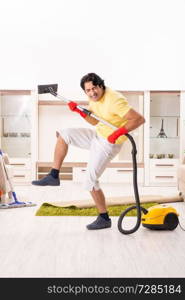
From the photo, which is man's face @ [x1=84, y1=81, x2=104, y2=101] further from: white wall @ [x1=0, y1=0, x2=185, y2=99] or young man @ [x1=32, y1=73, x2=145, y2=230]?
white wall @ [x1=0, y1=0, x2=185, y2=99]

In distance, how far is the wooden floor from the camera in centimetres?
298

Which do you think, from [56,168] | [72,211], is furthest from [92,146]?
[72,211]

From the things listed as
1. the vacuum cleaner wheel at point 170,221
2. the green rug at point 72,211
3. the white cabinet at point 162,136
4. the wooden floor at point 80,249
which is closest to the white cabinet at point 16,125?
the white cabinet at point 162,136

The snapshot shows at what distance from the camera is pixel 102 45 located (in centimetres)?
789

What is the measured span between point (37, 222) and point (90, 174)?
0.87 metres

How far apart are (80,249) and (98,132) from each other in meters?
0.95

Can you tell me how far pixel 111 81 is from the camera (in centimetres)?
787

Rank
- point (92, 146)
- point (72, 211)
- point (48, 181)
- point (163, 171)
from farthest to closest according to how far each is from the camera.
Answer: point (163, 171) → point (72, 211) → point (92, 146) → point (48, 181)

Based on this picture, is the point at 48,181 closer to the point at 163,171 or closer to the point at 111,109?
the point at 111,109

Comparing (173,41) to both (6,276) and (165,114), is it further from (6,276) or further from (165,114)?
(6,276)

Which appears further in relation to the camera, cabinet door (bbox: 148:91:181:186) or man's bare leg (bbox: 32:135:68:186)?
cabinet door (bbox: 148:91:181:186)

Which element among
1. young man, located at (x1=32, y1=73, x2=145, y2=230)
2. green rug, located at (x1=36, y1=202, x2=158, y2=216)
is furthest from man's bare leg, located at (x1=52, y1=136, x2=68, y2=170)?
green rug, located at (x1=36, y1=202, x2=158, y2=216)

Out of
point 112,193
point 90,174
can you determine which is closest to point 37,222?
point 90,174

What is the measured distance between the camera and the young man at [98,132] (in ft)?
11.6
